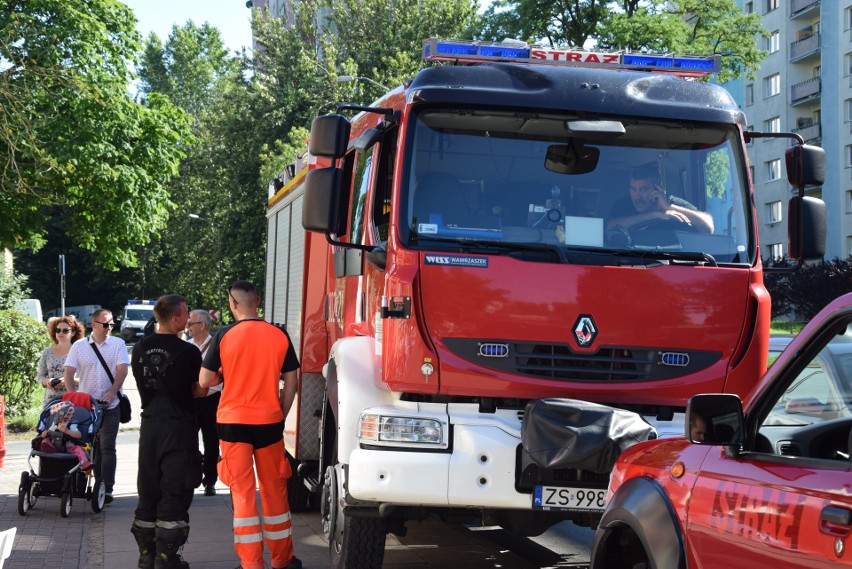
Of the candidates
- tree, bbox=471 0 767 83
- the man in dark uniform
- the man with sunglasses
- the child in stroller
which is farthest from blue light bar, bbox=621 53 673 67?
tree, bbox=471 0 767 83

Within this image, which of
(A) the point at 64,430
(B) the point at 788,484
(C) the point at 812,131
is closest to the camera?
(B) the point at 788,484

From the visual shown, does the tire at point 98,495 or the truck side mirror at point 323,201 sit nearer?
the truck side mirror at point 323,201

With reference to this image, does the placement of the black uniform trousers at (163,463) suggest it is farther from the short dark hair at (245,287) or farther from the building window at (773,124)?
the building window at (773,124)

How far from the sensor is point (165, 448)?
7703mm

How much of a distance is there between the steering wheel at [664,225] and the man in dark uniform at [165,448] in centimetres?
306

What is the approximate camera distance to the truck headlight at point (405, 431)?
20.2ft

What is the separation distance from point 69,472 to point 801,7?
57370 mm

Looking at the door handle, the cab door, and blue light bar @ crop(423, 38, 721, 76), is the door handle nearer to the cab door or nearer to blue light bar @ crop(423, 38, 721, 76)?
the cab door

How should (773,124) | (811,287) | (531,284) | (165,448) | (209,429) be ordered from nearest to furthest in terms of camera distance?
1. (531,284)
2. (165,448)
3. (209,429)
4. (811,287)
5. (773,124)

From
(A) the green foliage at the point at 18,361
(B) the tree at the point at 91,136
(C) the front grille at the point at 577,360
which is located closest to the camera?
(C) the front grille at the point at 577,360

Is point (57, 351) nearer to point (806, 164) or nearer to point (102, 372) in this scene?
point (102, 372)

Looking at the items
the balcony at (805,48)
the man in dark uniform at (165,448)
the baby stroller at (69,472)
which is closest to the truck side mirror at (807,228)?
the man in dark uniform at (165,448)

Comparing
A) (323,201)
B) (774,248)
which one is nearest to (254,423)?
(323,201)

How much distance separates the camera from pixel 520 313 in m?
6.36
